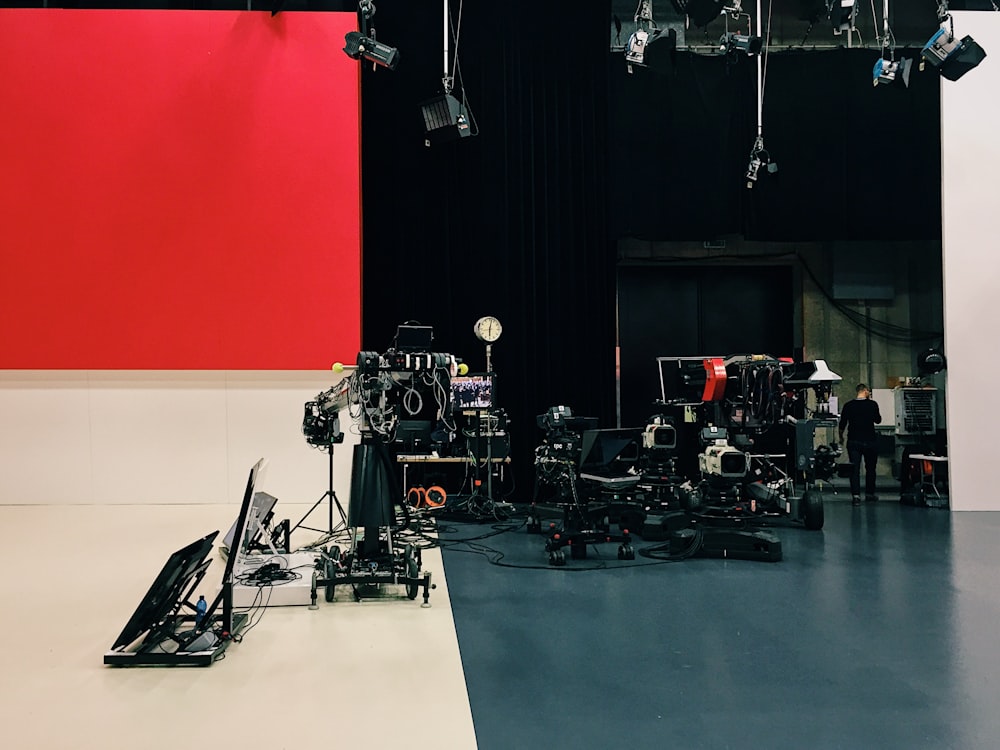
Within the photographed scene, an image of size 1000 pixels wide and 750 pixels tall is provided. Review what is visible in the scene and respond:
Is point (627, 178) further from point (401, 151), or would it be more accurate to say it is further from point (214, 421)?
point (214, 421)

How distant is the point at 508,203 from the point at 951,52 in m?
4.64

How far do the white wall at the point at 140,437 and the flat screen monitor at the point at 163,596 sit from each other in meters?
5.02

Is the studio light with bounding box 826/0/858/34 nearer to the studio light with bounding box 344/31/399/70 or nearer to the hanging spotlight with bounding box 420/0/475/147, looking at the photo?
the hanging spotlight with bounding box 420/0/475/147

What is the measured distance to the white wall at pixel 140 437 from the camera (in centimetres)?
898

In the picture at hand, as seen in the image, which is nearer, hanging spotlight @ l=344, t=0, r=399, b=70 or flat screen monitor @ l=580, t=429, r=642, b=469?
flat screen monitor @ l=580, t=429, r=642, b=469

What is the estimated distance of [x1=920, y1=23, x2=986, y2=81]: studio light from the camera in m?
7.51

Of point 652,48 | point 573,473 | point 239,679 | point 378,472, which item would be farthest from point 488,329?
point 239,679

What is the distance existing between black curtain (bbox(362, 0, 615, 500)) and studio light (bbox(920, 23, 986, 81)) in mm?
3495

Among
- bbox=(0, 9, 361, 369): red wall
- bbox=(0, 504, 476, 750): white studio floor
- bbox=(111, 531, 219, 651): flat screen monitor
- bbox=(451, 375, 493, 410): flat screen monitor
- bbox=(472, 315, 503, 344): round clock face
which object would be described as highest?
bbox=(0, 9, 361, 369): red wall

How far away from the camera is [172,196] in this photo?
888 centimetres

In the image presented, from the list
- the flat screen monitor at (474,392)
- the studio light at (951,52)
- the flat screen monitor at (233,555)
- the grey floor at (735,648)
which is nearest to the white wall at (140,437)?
the flat screen monitor at (474,392)

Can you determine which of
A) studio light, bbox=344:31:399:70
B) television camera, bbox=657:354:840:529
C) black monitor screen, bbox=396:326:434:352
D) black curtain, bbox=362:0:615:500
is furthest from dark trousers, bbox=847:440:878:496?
studio light, bbox=344:31:399:70

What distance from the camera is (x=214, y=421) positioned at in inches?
355

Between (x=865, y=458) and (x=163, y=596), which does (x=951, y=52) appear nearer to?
(x=865, y=458)
